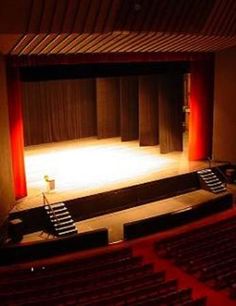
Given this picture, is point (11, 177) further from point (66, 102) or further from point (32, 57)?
point (66, 102)

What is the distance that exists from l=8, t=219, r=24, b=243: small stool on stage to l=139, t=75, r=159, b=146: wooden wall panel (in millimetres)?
7572

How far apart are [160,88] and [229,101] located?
2472 mm

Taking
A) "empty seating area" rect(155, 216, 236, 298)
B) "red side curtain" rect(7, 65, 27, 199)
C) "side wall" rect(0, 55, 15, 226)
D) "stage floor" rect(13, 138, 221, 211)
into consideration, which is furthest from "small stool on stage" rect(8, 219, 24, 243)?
"empty seating area" rect(155, 216, 236, 298)

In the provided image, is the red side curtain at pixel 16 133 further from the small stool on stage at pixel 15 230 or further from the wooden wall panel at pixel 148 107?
the wooden wall panel at pixel 148 107

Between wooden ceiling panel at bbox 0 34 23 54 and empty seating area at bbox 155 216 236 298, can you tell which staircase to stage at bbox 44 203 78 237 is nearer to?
empty seating area at bbox 155 216 236 298

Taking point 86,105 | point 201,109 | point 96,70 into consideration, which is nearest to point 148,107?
point 201,109

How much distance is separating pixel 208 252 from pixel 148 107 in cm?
880

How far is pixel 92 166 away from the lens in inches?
569

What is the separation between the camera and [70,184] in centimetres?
1265

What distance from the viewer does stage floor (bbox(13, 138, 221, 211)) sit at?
12.2 meters

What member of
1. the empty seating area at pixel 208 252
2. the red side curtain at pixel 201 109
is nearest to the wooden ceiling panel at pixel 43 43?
Result: the empty seating area at pixel 208 252

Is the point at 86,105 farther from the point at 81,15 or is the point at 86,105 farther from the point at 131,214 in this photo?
the point at 81,15

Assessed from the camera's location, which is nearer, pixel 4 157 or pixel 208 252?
pixel 208 252

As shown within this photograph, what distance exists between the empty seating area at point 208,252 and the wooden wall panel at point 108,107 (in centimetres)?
902
